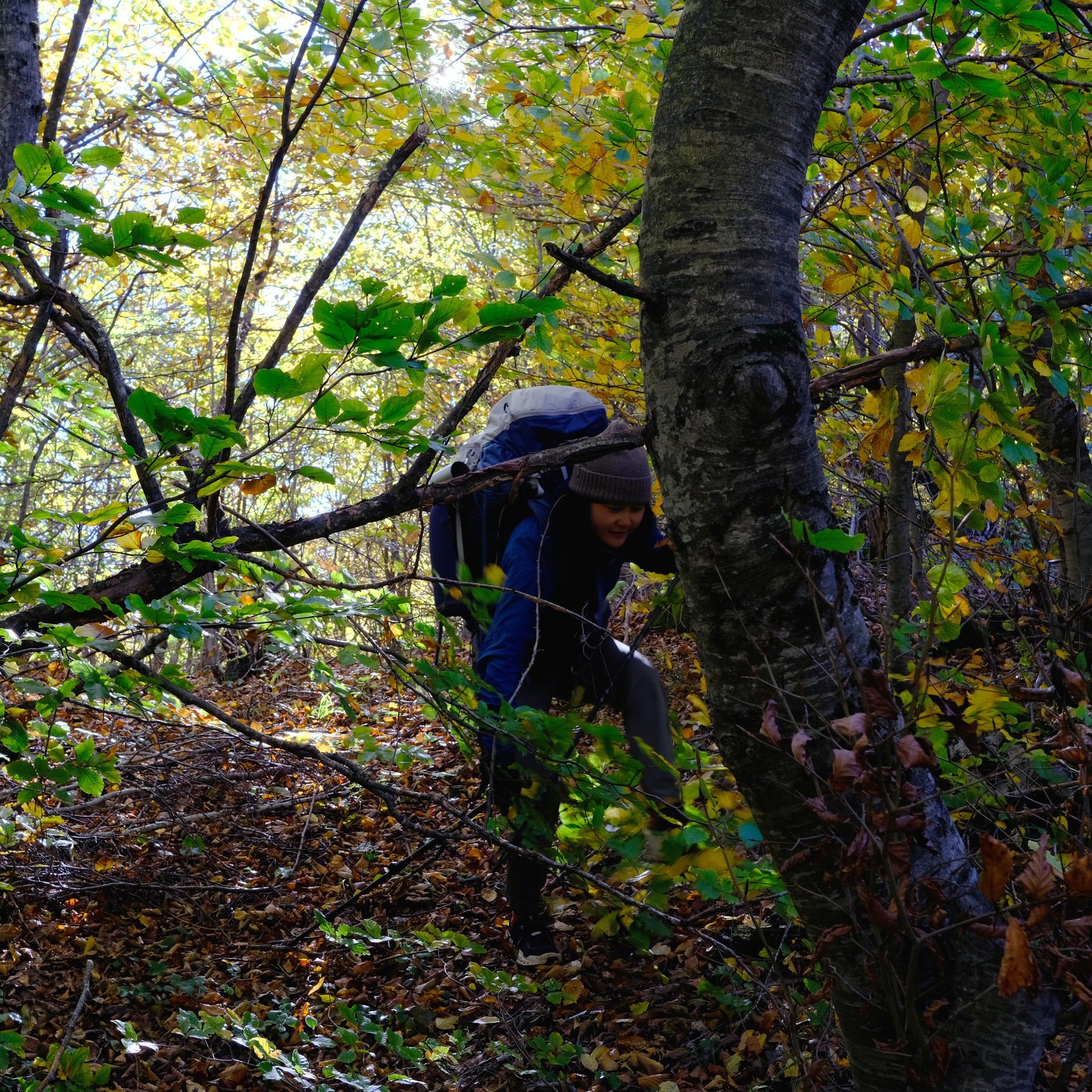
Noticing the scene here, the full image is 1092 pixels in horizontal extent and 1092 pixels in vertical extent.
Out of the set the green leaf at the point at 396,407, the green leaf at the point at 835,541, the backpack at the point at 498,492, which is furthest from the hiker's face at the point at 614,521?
the green leaf at the point at 835,541

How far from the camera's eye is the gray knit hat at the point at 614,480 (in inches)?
121

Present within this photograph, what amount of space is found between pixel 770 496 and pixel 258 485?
3.63 feet

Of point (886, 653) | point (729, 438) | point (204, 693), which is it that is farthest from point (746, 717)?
point (204, 693)

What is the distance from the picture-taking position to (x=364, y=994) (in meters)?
3.01

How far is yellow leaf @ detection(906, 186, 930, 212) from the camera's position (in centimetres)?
249

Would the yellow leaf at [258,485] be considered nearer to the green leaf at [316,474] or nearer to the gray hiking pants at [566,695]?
the green leaf at [316,474]

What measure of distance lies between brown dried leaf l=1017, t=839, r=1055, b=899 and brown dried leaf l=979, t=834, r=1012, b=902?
0.02 meters

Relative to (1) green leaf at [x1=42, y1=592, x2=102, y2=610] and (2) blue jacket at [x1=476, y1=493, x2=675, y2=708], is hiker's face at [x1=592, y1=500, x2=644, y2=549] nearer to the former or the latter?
(2) blue jacket at [x1=476, y1=493, x2=675, y2=708]

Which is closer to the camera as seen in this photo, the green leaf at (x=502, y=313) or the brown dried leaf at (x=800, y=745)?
the brown dried leaf at (x=800, y=745)

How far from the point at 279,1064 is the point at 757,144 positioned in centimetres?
257

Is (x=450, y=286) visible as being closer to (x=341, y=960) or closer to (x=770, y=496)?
(x=770, y=496)

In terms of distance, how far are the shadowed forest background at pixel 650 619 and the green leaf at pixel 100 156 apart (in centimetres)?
1

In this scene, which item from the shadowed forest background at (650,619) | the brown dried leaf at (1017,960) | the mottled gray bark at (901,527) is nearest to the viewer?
the brown dried leaf at (1017,960)

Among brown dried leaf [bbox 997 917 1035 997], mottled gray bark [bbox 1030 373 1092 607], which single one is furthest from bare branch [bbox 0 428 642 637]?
mottled gray bark [bbox 1030 373 1092 607]
